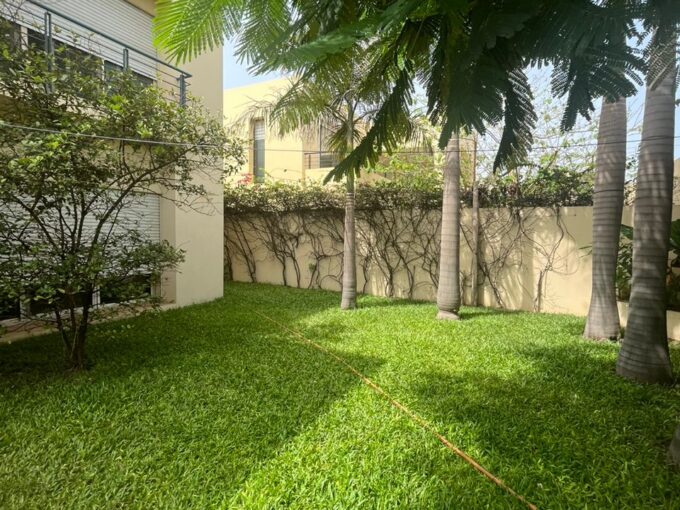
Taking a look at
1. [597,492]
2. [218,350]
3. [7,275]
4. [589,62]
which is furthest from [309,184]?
[589,62]

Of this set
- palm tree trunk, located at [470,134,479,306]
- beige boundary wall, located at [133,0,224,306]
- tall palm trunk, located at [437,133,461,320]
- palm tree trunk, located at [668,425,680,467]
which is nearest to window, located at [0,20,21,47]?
beige boundary wall, located at [133,0,224,306]

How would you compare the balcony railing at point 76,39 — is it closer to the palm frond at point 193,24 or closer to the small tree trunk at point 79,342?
the small tree trunk at point 79,342

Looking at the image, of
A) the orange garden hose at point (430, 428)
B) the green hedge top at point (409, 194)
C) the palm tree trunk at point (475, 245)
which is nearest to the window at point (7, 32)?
the green hedge top at point (409, 194)

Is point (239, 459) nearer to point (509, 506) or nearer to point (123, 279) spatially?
point (509, 506)

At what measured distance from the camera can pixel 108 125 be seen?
414cm

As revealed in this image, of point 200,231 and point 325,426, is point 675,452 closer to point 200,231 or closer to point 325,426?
point 325,426

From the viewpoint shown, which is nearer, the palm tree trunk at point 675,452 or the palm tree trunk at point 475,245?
the palm tree trunk at point 675,452

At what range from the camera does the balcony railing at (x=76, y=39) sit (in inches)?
186

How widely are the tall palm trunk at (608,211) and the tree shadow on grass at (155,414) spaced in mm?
3488

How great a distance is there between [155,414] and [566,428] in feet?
11.8

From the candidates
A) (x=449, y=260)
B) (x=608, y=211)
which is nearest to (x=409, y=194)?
(x=449, y=260)

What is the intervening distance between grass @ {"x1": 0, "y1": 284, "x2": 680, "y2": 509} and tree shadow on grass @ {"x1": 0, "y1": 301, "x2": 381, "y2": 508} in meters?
0.02

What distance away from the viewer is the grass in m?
2.48

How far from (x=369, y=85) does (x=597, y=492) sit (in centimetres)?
284
